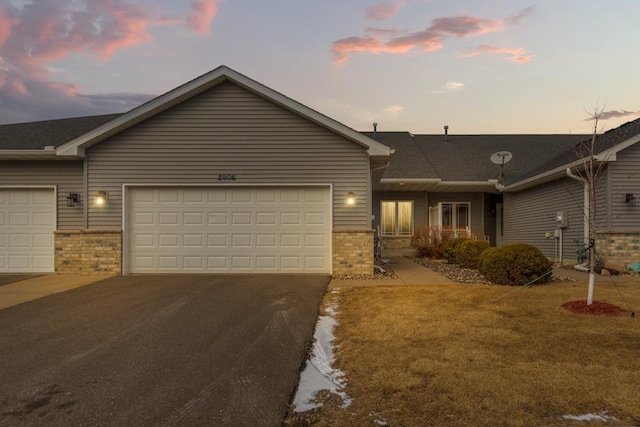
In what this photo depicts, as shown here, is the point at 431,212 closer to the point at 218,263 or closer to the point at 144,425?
the point at 218,263

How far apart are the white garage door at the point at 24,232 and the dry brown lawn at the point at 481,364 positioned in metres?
8.74

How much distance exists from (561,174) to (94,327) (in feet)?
42.1

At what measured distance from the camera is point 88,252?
33.5ft

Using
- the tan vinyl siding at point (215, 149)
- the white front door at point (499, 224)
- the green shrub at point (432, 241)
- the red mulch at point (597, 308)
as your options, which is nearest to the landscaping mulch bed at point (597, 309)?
the red mulch at point (597, 308)

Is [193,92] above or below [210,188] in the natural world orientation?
above

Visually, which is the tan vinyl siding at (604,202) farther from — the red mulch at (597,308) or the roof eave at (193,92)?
the roof eave at (193,92)

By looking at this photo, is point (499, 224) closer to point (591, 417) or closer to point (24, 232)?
point (591, 417)

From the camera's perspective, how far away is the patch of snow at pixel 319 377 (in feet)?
10.8

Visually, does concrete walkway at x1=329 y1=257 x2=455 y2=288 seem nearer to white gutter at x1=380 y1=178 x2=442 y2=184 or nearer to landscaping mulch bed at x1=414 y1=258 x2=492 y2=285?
landscaping mulch bed at x1=414 y1=258 x2=492 y2=285

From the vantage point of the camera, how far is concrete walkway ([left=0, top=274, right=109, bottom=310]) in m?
7.45

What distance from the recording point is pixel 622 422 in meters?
2.85

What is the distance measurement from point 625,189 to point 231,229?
10.6 meters

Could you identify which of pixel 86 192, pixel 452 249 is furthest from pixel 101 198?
pixel 452 249

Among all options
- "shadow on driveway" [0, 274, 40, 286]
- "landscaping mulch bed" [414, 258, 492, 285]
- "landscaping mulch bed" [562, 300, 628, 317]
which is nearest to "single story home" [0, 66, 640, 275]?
"shadow on driveway" [0, 274, 40, 286]
